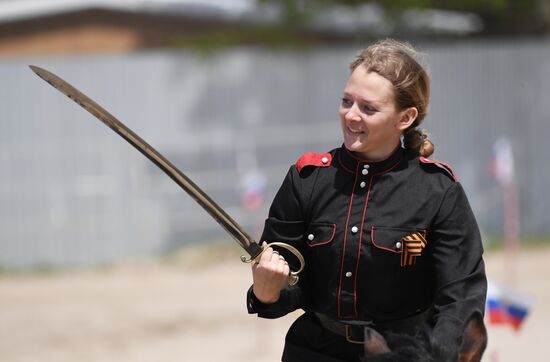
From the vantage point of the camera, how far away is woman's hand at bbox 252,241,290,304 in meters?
3.05

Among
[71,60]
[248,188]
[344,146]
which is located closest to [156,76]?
[71,60]

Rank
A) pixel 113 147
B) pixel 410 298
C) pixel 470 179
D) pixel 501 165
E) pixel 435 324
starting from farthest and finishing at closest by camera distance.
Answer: pixel 470 179 < pixel 113 147 < pixel 501 165 < pixel 410 298 < pixel 435 324

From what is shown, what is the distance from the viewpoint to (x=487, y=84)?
47.7ft

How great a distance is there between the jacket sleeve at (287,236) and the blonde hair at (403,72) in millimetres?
397

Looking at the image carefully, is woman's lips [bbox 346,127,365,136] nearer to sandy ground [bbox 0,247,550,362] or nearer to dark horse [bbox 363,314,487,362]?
dark horse [bbox 363,314,487,362]

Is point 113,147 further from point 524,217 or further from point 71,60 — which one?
point 524,217

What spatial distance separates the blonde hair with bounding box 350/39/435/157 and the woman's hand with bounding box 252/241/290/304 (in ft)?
1.92

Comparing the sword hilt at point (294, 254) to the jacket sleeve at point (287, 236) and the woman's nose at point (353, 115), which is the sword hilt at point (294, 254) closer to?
the jacket sleeve at point (287, 236)

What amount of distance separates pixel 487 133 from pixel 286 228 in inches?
460

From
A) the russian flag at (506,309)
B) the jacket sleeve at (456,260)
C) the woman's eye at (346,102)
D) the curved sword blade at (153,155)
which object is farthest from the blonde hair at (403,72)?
the russian flag at (506,309)

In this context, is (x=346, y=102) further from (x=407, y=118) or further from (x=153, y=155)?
(x=153, y=155)

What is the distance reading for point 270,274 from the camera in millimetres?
3062

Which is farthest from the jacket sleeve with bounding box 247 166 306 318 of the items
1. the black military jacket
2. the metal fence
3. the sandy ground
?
the metal fence

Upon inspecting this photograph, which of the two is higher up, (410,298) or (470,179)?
(410,298)
